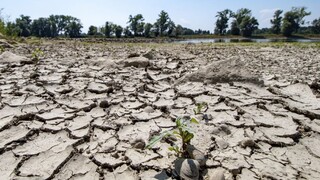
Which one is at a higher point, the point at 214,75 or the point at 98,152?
the point at 214,75

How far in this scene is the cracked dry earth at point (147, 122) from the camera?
167cm

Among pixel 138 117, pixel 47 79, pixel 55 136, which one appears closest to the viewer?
pixel 55 136

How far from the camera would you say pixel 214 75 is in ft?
11.9

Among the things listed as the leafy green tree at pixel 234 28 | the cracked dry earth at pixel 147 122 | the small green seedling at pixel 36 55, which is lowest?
the cracked dry earth at pixel 147 122

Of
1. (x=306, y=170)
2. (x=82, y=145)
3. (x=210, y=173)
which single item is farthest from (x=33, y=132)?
(x=306, y=170)

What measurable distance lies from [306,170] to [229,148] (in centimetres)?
51

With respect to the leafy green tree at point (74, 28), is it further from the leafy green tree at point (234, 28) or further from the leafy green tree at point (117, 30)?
the leafy green tree at point (234, 28)

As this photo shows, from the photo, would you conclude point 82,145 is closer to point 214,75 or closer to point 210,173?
point 210,173

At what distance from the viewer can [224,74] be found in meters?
3.65

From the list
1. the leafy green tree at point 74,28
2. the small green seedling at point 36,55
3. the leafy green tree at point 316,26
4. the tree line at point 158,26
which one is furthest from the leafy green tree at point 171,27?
the small green seedling at point 36,55

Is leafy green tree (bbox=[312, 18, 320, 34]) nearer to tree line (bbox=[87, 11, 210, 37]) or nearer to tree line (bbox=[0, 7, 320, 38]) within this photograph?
tree line (bbox=[0, 7, 320, 38])

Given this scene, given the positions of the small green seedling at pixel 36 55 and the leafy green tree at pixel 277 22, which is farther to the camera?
the leafy green tree at pixel 277 22

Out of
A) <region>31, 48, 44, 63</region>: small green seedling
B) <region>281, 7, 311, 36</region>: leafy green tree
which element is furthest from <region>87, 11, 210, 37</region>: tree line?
<region>31, 48, 44, 63</region>: small green seedling

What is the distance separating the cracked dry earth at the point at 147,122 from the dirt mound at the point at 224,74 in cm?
1
